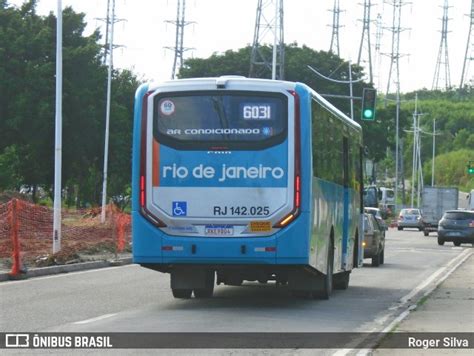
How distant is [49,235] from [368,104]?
1338 cm

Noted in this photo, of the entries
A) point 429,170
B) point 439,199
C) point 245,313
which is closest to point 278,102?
point 245,313

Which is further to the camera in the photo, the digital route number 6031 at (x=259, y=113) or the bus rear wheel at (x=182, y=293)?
the bus rear wheel at (x=182, y=293)

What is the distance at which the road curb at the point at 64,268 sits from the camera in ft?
76.3

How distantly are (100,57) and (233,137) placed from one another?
43.2m

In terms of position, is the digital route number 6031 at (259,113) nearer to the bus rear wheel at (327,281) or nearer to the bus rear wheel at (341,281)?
the bus rear wheel at (327,281)

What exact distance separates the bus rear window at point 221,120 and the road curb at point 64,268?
23.8 ft

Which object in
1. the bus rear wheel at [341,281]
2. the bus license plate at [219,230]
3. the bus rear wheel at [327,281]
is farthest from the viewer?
the bus rear wheel at [341,281]

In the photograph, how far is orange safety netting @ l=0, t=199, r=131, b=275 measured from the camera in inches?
1059

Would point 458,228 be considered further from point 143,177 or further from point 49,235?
point 143,177

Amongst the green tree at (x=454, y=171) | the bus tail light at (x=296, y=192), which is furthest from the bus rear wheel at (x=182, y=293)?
the green tree at (x=454, y=171)

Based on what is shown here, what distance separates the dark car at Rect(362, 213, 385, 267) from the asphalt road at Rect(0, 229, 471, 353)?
5256mm


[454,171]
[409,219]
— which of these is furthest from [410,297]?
[454,171]

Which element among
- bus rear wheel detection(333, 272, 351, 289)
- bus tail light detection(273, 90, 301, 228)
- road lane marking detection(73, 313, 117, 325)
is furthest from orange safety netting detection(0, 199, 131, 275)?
bus tail light detection(273, 90, 301, 228)

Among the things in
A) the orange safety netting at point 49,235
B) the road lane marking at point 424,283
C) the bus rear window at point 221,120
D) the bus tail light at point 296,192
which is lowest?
the road lane marking at point 424,283
